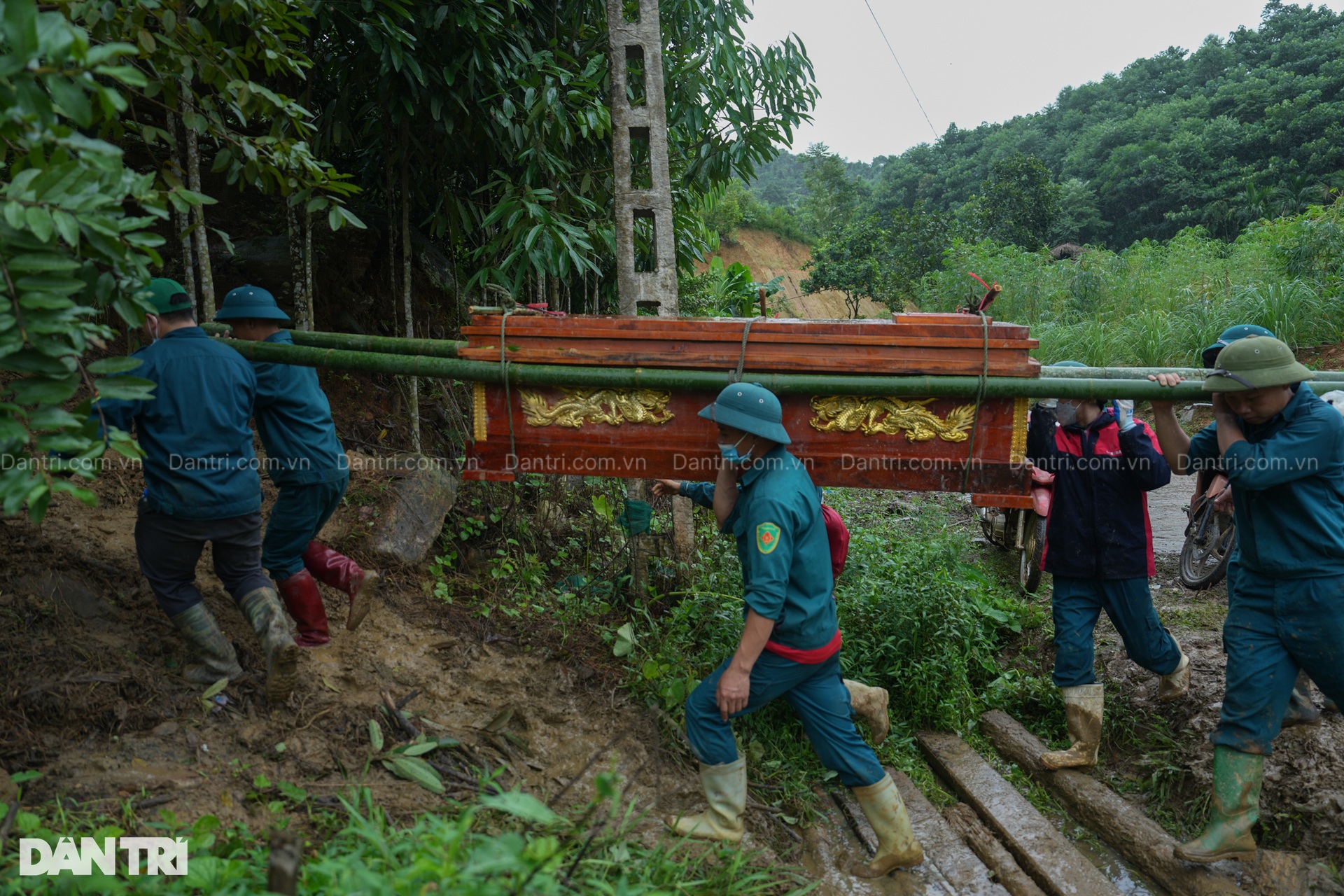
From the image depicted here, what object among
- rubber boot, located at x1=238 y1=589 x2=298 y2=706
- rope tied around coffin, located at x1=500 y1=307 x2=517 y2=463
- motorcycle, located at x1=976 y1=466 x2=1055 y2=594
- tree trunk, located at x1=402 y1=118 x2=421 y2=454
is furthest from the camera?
tree trunk, located at x1=402 y1=118 x2=421 y2=454

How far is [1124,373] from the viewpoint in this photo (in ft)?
10.6

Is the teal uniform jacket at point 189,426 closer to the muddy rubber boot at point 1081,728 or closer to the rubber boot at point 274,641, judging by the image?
the rubber boot at point 274,641

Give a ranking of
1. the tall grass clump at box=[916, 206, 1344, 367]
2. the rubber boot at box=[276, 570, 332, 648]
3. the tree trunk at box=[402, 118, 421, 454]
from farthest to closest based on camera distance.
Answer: the tall grass clump at box=[916, 206, 1344, 367] → the tree trunk at box=[402, 118, 421, 454] → the rubber boot at box=[276, 570, 332, 648]

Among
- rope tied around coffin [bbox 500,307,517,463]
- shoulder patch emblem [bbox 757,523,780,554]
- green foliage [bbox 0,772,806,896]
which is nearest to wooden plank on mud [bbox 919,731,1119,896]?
green foliage [bbox 0,772,806,896]

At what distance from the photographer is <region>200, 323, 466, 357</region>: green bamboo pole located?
330cm

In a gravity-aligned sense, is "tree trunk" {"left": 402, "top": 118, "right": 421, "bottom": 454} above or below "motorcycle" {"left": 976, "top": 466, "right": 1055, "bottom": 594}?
above

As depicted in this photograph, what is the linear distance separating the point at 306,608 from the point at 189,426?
0.99 metres

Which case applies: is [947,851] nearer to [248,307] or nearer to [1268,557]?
[1268,557]

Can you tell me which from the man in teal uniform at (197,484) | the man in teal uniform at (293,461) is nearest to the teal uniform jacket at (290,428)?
the man in teal uniform at (293,461)

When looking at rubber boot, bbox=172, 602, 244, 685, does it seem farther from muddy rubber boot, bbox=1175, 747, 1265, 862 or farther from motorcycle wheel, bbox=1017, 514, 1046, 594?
motorcycle wheel, bbox=1017, 514, 1046, 594

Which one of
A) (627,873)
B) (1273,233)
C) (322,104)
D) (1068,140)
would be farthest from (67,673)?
(1068,140)

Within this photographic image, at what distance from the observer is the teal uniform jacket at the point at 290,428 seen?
11.5 feet

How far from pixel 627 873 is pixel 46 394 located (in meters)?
2.10

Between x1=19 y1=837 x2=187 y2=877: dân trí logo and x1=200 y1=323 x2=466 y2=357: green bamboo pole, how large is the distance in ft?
5.95
